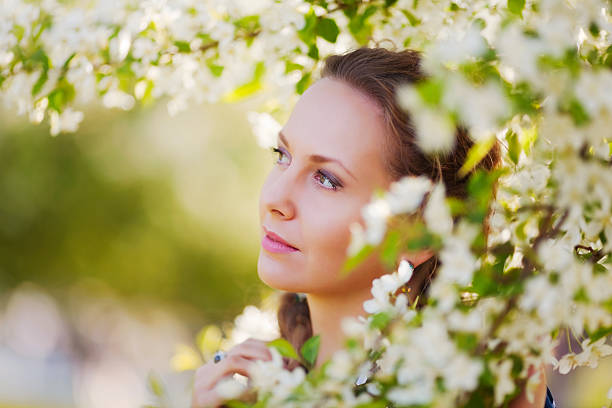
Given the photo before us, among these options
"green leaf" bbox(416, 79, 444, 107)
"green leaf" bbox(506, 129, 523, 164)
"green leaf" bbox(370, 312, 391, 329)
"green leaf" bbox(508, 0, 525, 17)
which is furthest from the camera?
"green leaf" bbox(506, 129, 523, 164)

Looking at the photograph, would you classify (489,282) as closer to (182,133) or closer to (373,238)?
(373,238)

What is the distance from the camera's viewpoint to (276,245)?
199 cm

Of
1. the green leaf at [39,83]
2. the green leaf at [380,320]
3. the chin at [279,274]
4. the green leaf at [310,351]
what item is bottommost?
the chin at [279,274]

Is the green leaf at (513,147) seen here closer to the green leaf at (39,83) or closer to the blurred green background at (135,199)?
the green leaf at (39,83)

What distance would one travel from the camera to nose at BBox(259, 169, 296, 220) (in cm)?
195

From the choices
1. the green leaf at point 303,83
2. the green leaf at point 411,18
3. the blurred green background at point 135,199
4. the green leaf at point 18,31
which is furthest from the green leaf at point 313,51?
the blurred green background at point 135,199

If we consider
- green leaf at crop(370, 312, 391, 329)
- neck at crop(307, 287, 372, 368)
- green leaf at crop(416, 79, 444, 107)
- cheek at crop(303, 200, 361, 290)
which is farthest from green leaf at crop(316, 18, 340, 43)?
green leaf at crop(416, 79, 444, 107)

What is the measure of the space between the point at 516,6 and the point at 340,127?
681 millimetres

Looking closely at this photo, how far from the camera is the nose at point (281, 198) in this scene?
195 cm

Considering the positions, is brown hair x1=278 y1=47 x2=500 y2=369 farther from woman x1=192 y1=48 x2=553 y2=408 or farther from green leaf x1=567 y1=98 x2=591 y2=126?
green leaf x1=567 y1=98 x2=591 y2=126

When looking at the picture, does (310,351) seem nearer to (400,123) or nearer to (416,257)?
(416,257)

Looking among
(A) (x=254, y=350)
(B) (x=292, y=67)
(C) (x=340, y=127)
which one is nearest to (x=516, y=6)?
(C) (x=340, y=127)

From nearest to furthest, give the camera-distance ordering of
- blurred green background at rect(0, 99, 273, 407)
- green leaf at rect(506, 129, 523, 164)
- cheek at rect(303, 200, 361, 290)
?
green leaf at rect(506, 129, 523, 164) < cheek at rect(303, 200, 361, 290) < blurred green background at rect(0, 99, 273, 407)

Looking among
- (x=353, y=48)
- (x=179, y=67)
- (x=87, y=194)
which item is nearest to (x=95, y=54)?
(x=179, y=67)
